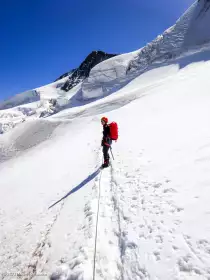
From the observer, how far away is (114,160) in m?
11.0

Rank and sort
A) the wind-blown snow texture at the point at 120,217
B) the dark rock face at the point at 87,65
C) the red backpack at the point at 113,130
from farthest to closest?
the dark rock face at the point at 87,65
the red backpack at the point at 113,130
the wind-blown snow texture at the point at 120,217

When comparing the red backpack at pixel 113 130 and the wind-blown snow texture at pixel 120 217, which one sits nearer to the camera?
the wind-blown snow texture at pixel 120 217

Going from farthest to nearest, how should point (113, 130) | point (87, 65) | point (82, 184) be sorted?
point (87, 65) → point (113, 130) → point (82, 184)

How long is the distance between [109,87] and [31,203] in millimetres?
77525

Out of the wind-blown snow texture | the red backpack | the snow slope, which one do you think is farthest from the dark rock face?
the wind-blown snow texture

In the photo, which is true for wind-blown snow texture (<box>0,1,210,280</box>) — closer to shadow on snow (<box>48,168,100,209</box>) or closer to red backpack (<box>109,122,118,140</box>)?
shadow on snow (<box>48,168,100,209</box>)

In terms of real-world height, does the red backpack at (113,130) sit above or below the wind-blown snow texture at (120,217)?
above

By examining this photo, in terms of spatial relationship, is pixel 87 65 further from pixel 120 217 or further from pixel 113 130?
pixel 120 217

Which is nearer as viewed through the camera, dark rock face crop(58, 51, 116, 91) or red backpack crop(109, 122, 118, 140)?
red backpack crop(109, 122, 118, 140)

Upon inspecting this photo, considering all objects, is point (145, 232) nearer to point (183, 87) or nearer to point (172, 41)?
point (183, 87)

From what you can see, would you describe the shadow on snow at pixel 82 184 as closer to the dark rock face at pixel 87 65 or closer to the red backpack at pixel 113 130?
the red backpack at pixel 113 130

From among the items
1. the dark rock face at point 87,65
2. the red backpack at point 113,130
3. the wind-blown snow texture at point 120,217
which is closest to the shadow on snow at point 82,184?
the wind-blown snow texture at point 120,217

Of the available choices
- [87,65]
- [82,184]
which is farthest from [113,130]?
[87,65]

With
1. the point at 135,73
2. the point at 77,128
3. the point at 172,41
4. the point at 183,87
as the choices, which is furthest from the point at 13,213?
the point at 172,41
